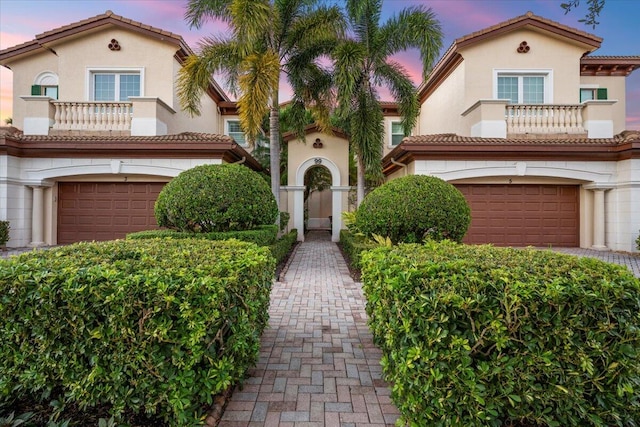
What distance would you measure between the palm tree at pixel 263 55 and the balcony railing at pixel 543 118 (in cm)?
695

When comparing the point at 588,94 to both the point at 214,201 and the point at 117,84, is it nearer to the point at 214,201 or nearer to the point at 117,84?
the point at 214,201

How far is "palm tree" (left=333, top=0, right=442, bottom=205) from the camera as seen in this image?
→ 1101cm

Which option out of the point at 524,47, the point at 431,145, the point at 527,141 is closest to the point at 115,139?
the point at 431,145

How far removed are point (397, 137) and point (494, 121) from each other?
7.20 meters

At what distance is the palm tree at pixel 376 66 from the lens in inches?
433

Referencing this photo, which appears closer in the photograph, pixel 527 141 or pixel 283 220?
pixel 527 141

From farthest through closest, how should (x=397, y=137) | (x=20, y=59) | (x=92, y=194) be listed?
(x=397, y=137)
(x=20, y=59)
(x=92, y=194)

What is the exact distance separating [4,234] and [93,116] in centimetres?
492

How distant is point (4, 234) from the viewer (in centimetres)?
1130

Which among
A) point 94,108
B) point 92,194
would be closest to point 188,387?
point 92,194

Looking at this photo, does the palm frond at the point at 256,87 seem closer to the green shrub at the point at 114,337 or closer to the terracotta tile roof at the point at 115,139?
the terracotta tile roof at the point at 115,139

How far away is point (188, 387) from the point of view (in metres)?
2.52

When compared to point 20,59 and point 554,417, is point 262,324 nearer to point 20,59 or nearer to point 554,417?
point 554,417

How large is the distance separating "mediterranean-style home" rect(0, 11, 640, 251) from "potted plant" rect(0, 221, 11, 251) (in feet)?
1.50
